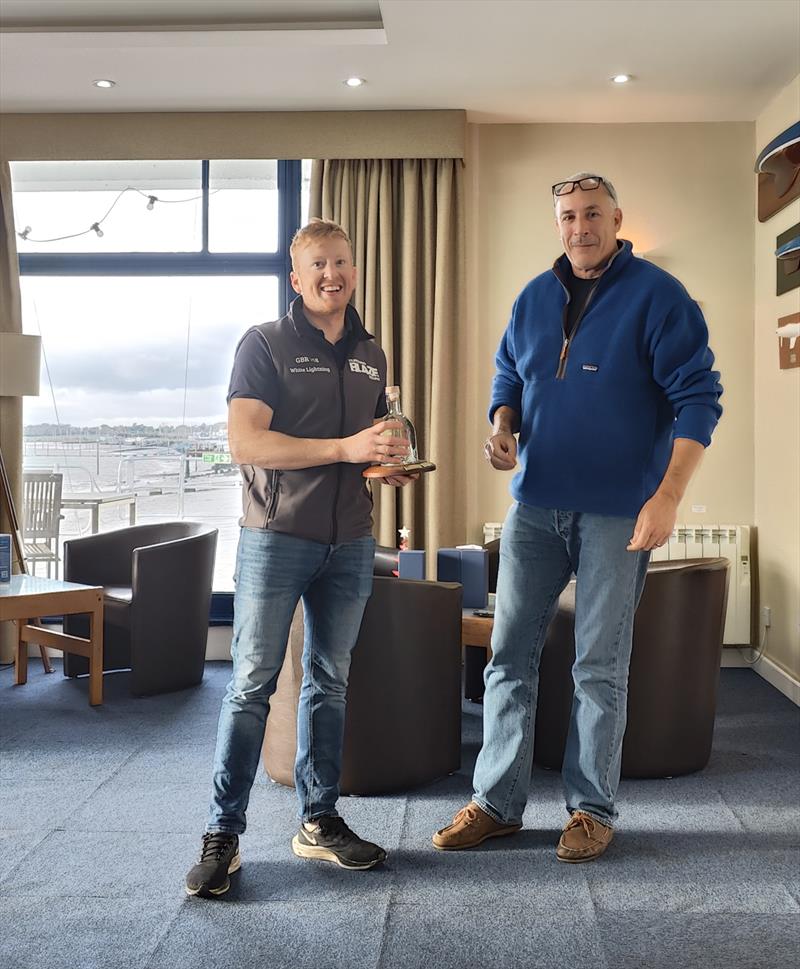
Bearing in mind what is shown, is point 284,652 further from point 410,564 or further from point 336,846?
point 410,564

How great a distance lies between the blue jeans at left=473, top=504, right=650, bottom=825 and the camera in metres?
2.56

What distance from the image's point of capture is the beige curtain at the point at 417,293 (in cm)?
511

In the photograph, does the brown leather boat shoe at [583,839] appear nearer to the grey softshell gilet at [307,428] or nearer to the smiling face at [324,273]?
the grey softshell gilet at [307,428]

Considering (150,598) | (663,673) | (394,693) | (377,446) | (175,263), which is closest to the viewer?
(377,446)

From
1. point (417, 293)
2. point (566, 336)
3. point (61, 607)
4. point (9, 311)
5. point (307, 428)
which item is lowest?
point (61, 607)

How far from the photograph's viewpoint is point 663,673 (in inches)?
128

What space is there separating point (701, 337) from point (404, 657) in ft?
4.36

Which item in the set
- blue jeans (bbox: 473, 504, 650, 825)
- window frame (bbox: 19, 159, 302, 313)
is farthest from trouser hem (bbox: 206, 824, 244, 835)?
window frame (bbox: 19, 159, 302, 313)

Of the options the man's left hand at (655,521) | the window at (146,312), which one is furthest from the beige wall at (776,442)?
the window at (146,312)

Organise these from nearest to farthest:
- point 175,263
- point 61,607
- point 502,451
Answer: point 502,451 < point 61,607 < point 175,263

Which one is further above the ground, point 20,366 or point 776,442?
point 20,366

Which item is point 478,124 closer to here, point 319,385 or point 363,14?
point 363,14

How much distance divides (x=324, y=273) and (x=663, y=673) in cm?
180

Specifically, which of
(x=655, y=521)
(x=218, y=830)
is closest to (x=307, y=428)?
(x=655, y=521)
